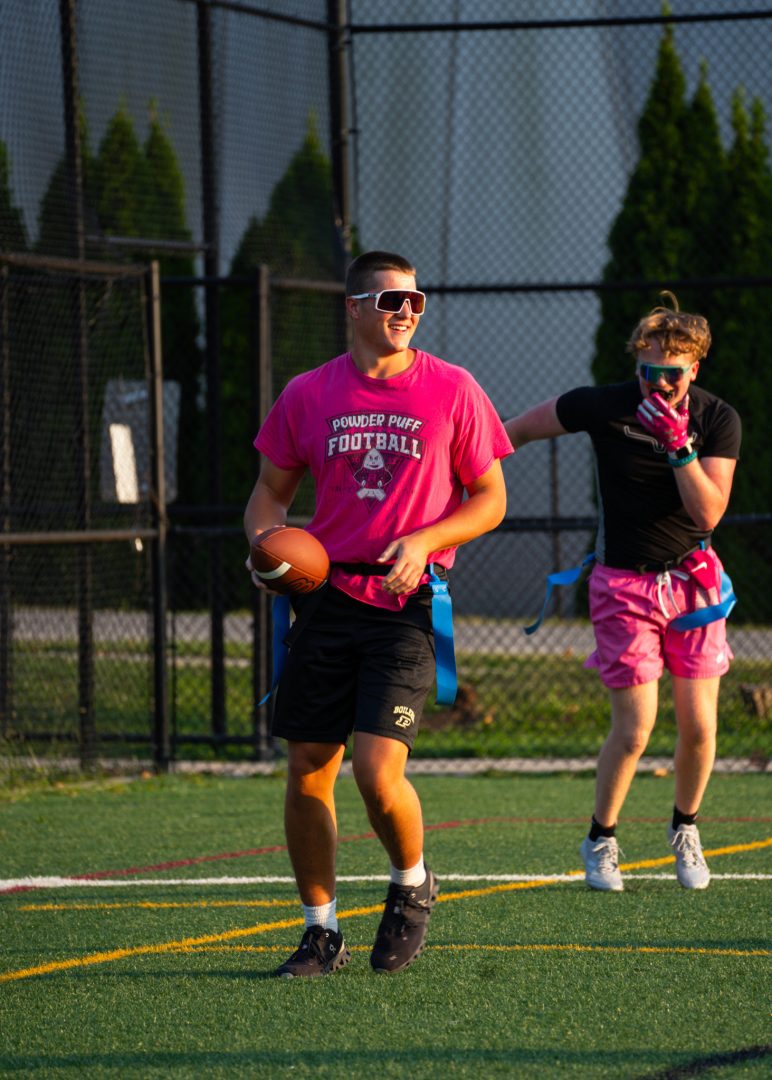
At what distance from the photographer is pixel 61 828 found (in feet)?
25.2

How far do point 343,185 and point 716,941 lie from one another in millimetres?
7036

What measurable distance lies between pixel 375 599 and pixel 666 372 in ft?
5.56

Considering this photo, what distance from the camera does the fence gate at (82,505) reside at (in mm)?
9547

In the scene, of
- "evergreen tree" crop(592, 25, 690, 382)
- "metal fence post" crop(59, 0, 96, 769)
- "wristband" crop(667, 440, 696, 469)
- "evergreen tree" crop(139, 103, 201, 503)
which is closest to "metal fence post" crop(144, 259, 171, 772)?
"metal fence post" crop(59, 0, 96, 769)

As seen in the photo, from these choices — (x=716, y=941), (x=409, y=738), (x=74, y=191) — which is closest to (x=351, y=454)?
(x=409, y=738)

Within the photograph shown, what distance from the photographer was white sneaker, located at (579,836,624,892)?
231 inches

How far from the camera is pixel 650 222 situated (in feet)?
52.8

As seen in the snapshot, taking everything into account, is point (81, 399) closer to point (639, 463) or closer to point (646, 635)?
point (639, 463)

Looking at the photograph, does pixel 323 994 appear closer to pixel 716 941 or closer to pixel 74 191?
pixel 716 941

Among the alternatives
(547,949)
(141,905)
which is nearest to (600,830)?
(547,949)

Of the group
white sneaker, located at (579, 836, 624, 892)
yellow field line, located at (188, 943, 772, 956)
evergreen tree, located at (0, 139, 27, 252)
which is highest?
evergreen tree, located at (0, 139, 27, 252)

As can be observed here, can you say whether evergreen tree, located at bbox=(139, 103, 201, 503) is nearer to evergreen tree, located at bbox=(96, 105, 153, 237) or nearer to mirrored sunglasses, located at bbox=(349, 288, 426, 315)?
evergreen tree, located at bbox=(96, 105, 153, 237)

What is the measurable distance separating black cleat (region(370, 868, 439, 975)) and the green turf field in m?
0.05

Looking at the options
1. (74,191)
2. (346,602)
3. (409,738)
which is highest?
(74,191)
